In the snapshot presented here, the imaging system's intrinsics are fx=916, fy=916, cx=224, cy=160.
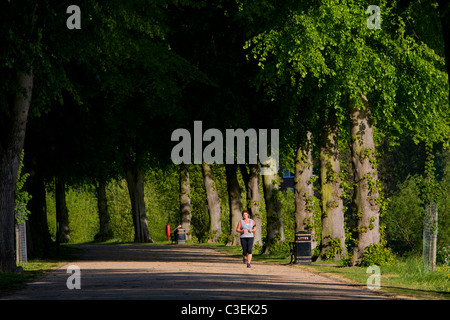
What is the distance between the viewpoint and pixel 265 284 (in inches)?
762

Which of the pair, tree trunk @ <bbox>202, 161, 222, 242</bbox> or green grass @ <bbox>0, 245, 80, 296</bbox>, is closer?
green grass @ <bbox>0, 245, 80, 296</bbox>

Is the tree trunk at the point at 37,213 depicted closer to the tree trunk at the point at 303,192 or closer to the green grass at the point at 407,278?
the tree trunk at the point at 303,192

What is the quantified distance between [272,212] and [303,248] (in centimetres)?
856

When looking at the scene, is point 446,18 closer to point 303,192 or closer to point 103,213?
point 303,192

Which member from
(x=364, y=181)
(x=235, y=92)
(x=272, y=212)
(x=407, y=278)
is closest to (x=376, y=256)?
(x=364, y=181)

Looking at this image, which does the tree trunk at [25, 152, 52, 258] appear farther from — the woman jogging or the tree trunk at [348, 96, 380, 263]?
the tree trunk at [348, 96, 380, 263]

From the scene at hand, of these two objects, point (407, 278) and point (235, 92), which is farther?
point (235, 92)

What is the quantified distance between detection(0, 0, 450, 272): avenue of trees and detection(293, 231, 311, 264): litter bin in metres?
1.12

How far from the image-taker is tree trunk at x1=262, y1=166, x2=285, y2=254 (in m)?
37.8

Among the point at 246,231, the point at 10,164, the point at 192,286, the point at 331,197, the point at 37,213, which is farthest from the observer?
the point at 37,213

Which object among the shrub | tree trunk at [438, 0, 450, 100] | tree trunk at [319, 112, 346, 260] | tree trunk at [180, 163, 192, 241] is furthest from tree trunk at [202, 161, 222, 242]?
tree trunk at [438, 0, 450, 100]

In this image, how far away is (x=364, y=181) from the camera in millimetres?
27562

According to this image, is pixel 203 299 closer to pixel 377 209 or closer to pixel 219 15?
pixel 377 209
